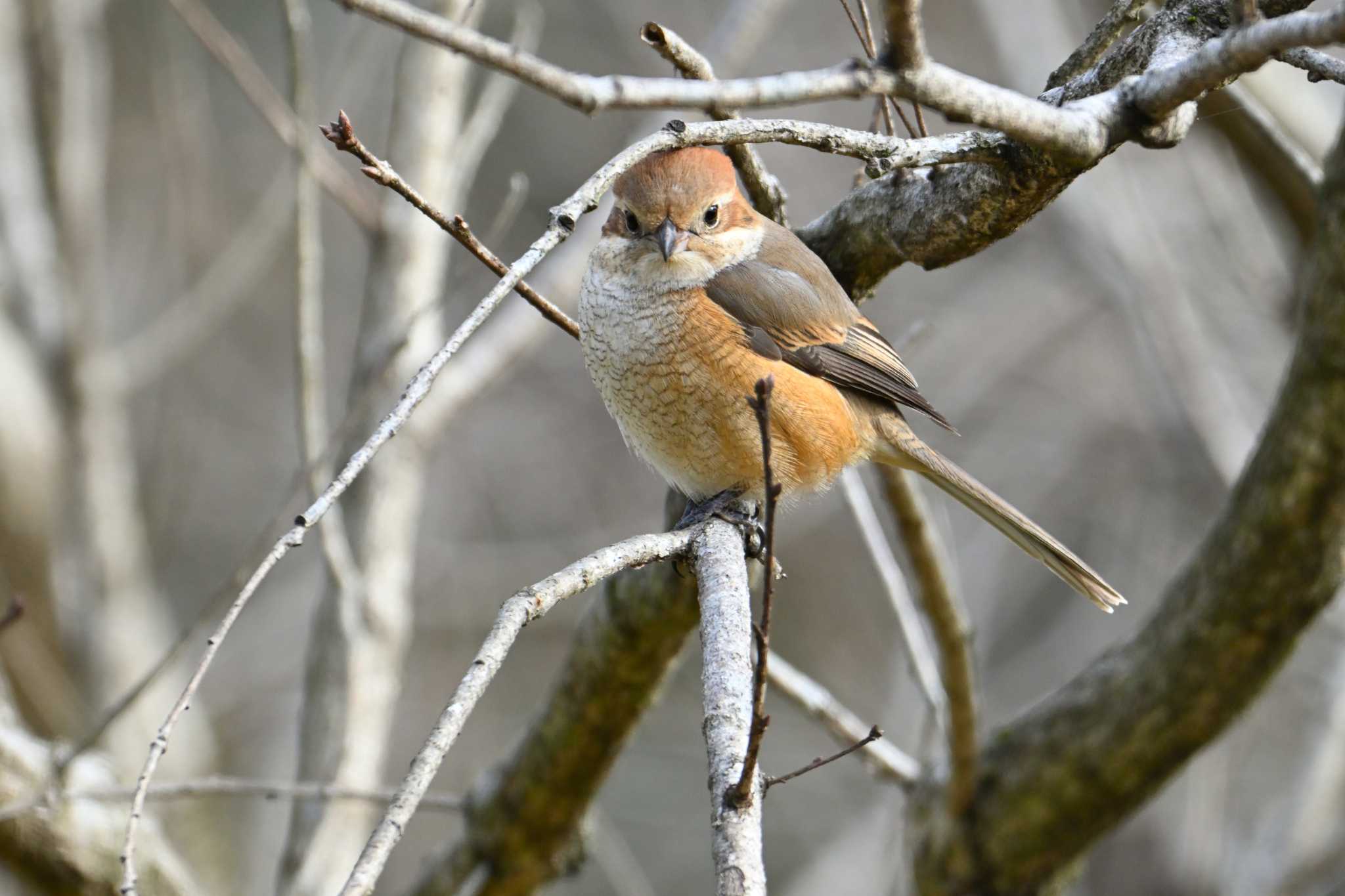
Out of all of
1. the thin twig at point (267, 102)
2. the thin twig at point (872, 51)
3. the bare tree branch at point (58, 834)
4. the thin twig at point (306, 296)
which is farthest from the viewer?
the thin twig at point (267, 102)

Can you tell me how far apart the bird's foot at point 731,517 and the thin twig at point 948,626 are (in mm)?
405

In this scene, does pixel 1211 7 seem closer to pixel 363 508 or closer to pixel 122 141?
pixel 363 508

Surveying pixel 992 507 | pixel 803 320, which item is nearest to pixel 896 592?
pixel 992 507

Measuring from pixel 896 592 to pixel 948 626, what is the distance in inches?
10.4

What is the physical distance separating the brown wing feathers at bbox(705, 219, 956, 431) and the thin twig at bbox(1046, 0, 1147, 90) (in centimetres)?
94

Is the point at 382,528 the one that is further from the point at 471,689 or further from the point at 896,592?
the point at 471,689

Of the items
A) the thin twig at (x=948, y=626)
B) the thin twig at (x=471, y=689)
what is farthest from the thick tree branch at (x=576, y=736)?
the thin twig at (x=471, y=689)

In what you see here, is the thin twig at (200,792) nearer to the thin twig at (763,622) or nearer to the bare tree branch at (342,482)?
the bare tree branch at (342,482)

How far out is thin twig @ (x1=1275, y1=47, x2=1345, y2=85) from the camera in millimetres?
1954

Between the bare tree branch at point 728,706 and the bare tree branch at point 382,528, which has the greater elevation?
the bare tree branch at point 382,528

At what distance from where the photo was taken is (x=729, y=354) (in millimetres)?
3412

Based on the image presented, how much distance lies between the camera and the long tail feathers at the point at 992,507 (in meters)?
3.69

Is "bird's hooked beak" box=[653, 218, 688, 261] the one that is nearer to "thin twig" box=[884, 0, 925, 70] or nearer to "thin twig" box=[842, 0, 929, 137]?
"thin twig" box=[842, 0, 929, 137]

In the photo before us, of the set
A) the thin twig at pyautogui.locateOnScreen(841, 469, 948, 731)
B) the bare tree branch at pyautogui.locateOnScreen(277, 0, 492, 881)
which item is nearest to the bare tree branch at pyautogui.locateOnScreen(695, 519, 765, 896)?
the thin twig at pyautogui.locateOnScreen(841, 469, 948, 731)
